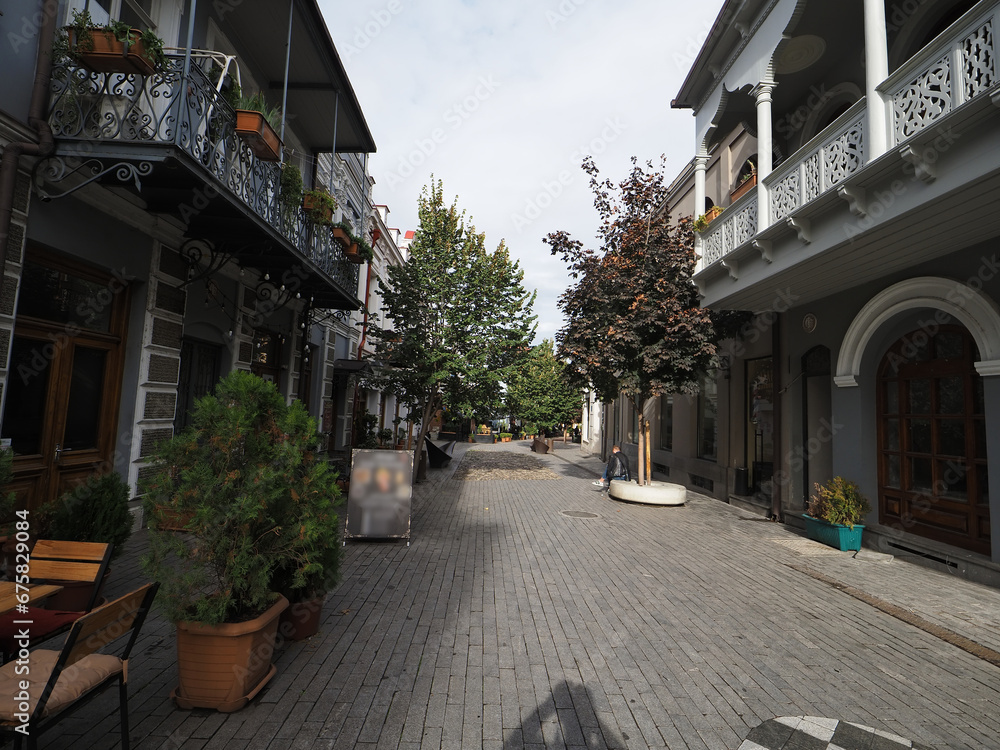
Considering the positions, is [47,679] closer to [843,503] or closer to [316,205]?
[316,205]

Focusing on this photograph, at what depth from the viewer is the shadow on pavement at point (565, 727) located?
3.00 m

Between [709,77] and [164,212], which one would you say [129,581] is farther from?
[709,77]

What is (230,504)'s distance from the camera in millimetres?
3189

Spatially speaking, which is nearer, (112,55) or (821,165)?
(112,55)

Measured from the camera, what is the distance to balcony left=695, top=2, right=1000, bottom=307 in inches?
198

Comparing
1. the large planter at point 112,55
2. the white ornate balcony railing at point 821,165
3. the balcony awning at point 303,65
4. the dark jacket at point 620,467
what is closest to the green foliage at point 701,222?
the white ornate balcony railing at point 821,165

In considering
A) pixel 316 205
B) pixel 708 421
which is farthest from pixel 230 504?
pixel 708 421

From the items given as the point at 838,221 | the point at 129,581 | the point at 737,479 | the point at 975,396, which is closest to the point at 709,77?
the point at 838,221

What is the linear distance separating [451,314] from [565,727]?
36.8 ft

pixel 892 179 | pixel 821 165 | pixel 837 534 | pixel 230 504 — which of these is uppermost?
pixel 821 165

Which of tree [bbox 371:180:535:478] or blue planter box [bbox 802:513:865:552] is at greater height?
tree [bbox 371:180:535:478]

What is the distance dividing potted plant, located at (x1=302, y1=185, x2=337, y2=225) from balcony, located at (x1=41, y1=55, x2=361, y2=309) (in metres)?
1.08

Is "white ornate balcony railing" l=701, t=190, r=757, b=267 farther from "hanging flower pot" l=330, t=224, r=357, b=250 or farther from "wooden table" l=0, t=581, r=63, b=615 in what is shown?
"wooden table" l=0, t=581, r=63, b=615

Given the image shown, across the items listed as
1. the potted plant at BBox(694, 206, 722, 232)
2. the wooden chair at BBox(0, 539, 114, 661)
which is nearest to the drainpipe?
the wooden chair at BBox(0, 539, 114, 661)
